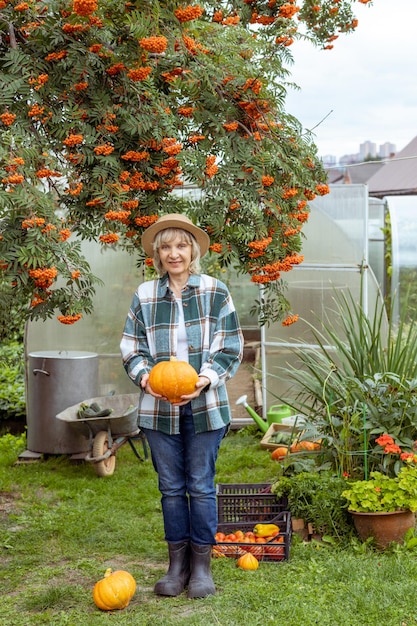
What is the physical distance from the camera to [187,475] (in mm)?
3516

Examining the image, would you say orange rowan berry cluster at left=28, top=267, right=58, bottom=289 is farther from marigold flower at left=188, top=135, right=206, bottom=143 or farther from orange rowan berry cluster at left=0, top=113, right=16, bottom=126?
marigold flower at left=188, top=135, right=206, bottom=143

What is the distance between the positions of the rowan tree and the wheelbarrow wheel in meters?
2.05

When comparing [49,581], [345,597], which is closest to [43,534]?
[49,581]

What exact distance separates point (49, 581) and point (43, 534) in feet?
2.80

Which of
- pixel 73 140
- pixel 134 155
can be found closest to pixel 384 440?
pixel 134 155

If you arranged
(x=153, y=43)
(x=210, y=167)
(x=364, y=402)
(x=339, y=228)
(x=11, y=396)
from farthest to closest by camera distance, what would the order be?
(x=11, y=396), (x=339, y=228), (x=364, y=402), (x=210, y=167), (x=153, y=43)

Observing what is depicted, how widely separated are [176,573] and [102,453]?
2.45 m

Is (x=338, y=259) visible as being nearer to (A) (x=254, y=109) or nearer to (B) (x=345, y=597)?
(A) (x=254, y=109)

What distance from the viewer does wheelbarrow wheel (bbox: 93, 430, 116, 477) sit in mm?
5902

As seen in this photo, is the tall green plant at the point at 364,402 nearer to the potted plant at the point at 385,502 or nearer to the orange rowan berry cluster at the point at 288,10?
the potted plant at the point at 385,502

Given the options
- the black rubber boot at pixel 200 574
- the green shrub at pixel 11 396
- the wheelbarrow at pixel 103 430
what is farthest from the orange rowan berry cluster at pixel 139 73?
the green shrub at pixel 11 396

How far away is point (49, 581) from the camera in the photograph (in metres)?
3.84

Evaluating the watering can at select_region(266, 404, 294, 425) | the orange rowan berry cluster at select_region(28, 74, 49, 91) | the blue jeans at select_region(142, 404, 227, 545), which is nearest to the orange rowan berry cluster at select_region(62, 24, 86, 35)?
the orange rowan berry cluster at select_region(28, 74, 49, 91)

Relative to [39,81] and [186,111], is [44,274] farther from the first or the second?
[186,111]
